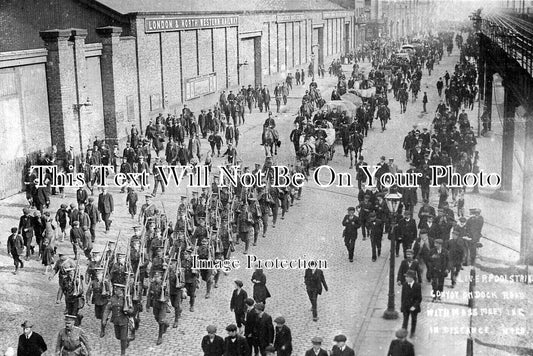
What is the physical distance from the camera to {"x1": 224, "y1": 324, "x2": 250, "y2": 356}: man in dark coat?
11047mm

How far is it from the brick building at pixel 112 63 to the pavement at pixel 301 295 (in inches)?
141

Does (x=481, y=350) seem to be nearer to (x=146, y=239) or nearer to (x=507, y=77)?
(x=146, y=239)

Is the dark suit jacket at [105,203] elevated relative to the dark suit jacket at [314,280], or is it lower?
elevated

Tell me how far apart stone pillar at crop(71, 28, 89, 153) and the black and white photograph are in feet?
0.41

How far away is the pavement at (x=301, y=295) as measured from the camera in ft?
41.7

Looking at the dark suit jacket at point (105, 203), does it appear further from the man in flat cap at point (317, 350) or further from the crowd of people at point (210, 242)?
the man in flat cap at point (317, 350)

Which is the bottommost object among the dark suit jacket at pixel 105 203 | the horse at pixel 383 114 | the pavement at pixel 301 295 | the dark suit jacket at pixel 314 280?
the pavement at pixel 301 295

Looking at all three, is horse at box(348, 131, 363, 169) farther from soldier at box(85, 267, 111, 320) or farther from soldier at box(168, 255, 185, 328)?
soldier at box(85, 267, 111, 320)

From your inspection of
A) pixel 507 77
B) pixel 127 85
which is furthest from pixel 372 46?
pixel 507 77

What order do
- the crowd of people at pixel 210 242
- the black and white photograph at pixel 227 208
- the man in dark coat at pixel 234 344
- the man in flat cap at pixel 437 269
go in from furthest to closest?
1. the man in flat cap at pixel 437 269
2. the black and white photograph at pixel 227 208
3. the crowd of people at pixel 210 242
4. the man in dark coat at pixel 234 344

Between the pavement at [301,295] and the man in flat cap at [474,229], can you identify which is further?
the man in flat cap at [474,229]

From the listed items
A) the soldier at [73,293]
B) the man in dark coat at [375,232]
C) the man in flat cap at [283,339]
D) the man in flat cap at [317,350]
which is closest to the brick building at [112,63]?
the soldier at [73,293]

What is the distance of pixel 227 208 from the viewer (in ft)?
57.8

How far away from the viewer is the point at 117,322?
1216 centimetres
